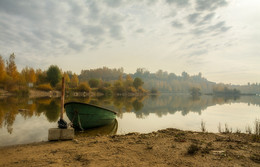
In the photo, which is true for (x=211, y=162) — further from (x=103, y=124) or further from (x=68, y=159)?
(x=103, y=124)

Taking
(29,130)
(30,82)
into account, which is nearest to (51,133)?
(29,130)

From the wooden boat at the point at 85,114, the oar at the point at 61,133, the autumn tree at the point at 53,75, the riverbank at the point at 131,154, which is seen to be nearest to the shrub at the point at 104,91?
the autumn tree at the point at 53,75

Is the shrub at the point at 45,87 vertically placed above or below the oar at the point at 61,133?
above

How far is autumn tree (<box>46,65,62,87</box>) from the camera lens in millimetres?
77688

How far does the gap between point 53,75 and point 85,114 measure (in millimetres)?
73803

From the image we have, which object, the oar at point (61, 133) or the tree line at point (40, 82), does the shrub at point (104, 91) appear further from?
the oar at point (61, 133)

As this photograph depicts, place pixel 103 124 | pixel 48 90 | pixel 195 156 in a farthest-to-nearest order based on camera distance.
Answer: pixel 48 90, pixel 103 124, pixel 195 156

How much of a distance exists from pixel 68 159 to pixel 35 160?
1.12m

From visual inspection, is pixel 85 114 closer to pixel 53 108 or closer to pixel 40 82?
pixel 53 108

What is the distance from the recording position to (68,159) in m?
5.98

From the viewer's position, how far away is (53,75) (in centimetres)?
7781

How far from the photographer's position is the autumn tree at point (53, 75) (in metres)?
77.7

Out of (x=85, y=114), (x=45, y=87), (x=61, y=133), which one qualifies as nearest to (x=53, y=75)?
(x=45, y=87)

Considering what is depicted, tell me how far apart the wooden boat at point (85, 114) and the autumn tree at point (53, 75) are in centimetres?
7238
